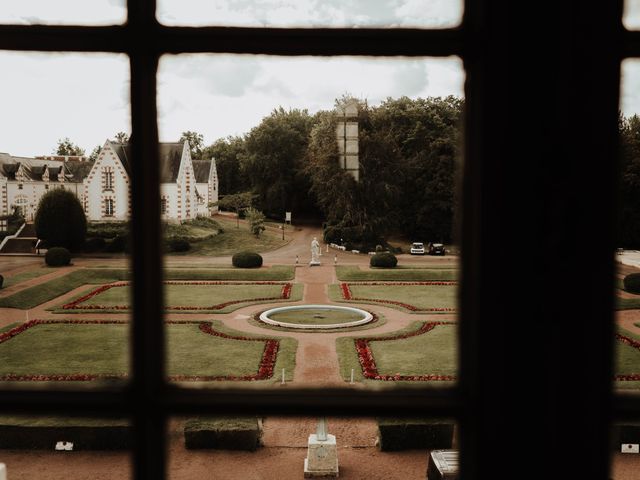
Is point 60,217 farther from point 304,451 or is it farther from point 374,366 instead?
point 304,451

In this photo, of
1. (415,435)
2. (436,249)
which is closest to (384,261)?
(436,249)

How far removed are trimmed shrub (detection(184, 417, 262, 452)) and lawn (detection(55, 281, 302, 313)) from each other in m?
8.38

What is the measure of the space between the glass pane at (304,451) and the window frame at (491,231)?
239 inches

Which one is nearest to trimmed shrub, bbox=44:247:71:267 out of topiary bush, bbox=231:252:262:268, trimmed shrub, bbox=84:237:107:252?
trimmed shrub, bbox=84:237:107:252

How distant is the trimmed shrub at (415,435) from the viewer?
24.4 feet

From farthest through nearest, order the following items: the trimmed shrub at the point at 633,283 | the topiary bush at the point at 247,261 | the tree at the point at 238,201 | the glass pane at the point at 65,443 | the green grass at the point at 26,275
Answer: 1. the tree at the point at 238,201
2. the topiary bush at the point at 247,261
3. the green grass at the point at 26,275
4. the trimmed shrub at the point at 633,283
5. the glass pane at the point at 65,443

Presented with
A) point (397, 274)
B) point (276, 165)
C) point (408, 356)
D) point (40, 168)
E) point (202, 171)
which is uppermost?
point (276, 165)

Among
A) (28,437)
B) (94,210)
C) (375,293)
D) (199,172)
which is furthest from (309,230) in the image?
(28,437)

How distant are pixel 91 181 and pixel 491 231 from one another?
30.4 m

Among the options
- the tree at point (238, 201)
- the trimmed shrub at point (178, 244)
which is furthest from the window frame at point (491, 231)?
the tree at point (238, 201)

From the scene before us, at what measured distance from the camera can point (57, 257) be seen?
70.5 ft

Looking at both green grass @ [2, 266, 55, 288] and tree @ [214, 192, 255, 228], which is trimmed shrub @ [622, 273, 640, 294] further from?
tree @ [214, 192, 255, 228]

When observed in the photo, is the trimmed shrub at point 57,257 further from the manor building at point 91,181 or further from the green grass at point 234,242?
the green grass at point 234,242

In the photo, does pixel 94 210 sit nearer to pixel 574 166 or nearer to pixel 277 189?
pixel 277 189
